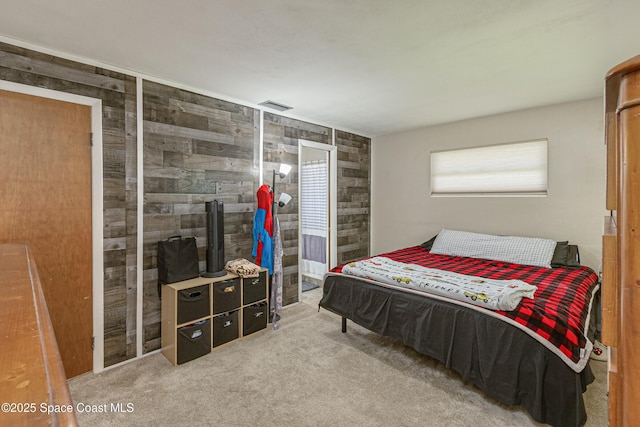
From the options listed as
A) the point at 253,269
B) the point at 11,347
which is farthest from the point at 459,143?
the point at 11,347

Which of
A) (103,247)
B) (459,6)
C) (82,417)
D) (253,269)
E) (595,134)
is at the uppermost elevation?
(459,6)

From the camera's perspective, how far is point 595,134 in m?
→ 3.23

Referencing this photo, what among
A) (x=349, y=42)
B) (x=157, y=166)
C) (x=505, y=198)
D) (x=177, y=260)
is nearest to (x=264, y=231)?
(x=177, y=260)

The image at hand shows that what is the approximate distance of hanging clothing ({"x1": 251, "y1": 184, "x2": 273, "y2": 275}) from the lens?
323 cm

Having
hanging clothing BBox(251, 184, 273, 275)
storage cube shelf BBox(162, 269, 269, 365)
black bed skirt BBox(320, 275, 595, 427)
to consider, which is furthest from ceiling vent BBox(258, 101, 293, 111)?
black bed skirt BBox(320, 275, 595, 427)

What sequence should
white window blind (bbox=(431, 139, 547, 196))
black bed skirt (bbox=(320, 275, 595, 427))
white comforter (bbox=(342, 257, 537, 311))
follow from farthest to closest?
1. white window blind (bbox=(431, 139, 547, 196))
2. white comforter (bbox=(342, 257, 537, 311))
3. black bed skirt (bbox=(320, 275, 595, 427))

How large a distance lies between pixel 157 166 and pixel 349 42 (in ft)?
6.30

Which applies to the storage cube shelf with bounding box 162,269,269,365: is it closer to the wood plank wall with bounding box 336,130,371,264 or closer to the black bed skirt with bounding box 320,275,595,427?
the black bed skirt with bounding box 320,275,595,427

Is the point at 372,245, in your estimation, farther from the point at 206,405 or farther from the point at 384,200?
the point at 206,405

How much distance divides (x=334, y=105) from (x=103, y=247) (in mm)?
2619

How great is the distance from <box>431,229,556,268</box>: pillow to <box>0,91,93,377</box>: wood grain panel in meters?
3.67

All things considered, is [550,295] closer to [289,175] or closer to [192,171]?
[289,175]

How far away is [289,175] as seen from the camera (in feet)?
12.6

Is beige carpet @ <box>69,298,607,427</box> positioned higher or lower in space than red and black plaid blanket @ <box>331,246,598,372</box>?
lower
